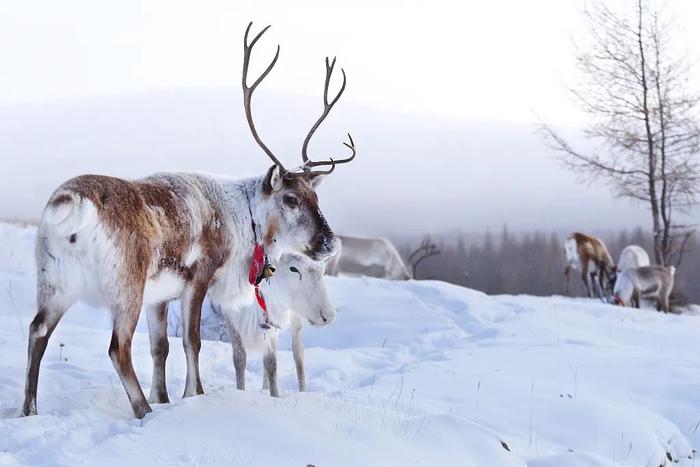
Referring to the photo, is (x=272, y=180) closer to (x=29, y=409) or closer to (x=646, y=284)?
(x=29, y=409)

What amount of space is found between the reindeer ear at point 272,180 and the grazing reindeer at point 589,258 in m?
17.0

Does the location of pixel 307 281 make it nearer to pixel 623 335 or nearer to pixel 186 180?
pixel 186 180

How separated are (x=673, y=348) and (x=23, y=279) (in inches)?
359

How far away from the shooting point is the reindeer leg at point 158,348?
15.5 feet

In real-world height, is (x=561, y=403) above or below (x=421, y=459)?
below

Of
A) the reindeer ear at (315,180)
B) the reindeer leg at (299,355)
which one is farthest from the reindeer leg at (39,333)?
the reindeer leg at (299,355)

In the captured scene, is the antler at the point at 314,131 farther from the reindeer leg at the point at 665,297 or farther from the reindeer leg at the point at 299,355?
the reindeer leg at the point at 665,297

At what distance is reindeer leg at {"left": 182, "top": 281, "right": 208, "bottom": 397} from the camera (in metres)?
4.75

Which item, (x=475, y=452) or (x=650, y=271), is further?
(x=650, y=271)

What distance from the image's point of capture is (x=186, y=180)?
505 cm

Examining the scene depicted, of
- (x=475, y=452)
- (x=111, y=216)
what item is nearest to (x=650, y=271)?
(x=475, y=452)

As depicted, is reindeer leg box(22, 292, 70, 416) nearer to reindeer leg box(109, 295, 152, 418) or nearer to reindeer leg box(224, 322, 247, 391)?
reindeer leg box(109, 295, 152, 418)

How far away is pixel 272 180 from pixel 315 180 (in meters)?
0.45

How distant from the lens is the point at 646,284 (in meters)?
18.0
